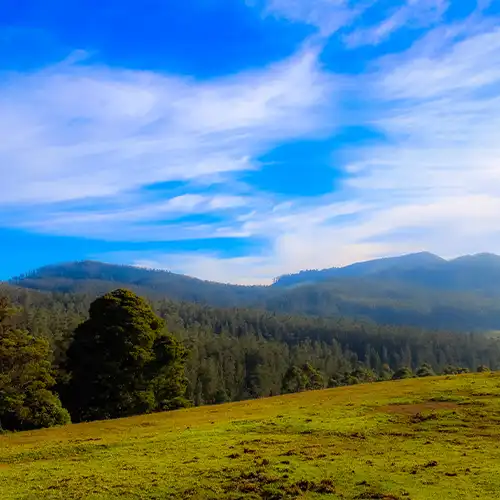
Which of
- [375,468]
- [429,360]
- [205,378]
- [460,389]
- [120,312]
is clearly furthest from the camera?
[429,360]

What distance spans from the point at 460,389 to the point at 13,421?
34.2 meters

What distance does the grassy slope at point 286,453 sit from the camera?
1798 centimetres

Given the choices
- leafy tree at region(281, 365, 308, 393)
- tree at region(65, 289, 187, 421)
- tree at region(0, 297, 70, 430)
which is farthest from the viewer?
leafy tree at region(281, 365, 308, 393)

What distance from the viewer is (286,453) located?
22.4m

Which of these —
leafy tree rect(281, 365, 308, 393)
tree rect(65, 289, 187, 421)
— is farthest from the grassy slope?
leafy tree rect(281, 365, 308, 393)

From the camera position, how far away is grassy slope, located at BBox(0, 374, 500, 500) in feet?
59.0

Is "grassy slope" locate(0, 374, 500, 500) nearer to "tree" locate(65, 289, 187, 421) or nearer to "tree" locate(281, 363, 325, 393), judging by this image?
"tree" locate(65, 289, 187, 421)

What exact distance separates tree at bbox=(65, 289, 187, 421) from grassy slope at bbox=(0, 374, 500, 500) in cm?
1163

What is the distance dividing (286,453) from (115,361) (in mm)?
29407

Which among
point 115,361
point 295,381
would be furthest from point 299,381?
point 115,361

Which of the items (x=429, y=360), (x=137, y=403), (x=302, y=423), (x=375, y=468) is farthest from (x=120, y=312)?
(x=429, y=360)

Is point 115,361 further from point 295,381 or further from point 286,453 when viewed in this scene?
point 295,381

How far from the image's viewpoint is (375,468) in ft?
64.7

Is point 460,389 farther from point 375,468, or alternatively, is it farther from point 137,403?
point 137,403
